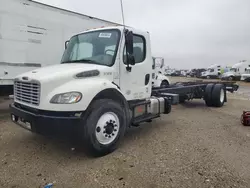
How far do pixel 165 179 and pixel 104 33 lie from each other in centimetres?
316

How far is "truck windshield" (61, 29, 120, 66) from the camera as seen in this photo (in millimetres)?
4406

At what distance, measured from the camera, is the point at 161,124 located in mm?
6426

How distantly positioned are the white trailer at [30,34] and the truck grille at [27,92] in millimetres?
3151

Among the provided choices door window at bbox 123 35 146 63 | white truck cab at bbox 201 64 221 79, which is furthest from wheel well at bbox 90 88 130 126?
white truck cab at bbox 201 64 221 79

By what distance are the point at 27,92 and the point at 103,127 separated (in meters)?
1.49

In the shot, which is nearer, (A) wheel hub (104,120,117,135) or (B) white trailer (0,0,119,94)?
(A) wheel hub (104,120,117,135)

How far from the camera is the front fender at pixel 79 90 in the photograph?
3.45 meters

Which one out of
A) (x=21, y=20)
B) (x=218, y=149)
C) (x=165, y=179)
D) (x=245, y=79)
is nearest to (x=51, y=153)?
(x=165, y=179)

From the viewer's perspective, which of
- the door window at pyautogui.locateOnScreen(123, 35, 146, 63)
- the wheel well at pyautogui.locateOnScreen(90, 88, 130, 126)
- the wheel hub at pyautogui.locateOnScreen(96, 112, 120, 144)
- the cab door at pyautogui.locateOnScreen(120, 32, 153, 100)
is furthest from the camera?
the door window at pyautogui.locateOnScreen(123, 35, 146, 63)

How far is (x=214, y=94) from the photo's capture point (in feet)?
30.3

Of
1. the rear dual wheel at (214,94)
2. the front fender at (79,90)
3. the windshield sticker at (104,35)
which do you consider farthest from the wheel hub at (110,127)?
the rear dual wheel at (214,94)

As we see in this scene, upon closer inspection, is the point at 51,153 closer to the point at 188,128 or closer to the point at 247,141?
the point at 188,128

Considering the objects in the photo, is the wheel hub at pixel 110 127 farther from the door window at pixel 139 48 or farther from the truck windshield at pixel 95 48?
the door window at pixel 139 48

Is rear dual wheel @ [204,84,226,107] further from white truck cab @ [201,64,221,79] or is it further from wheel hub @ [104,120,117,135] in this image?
white truck cab @ [201,64,221,79]
